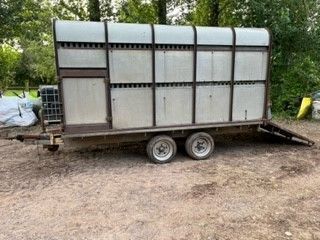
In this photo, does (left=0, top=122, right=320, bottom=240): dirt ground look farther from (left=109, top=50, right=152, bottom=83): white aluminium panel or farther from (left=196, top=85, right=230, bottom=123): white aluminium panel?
(left=109, top=50, right=152, bottom=83): white aluminium panel

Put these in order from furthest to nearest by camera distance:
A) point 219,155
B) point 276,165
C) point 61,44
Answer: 1. point 219,155
2. point 276,165
3. point 61,44

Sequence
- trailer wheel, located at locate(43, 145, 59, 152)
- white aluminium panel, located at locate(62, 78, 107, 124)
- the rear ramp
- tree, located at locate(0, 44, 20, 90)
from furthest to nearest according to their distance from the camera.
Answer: tree, located at locate(0, 44, 20, 90), the rear ramp, trailer wheel, located at locate(43, 145, 59, 152), white aluminium panel, located at locate(62, 78, 107, 124)

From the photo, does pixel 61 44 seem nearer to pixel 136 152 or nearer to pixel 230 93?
pixel 136 152

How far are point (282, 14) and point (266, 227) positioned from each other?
32.5 feet

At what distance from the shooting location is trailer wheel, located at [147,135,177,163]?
698 centimetres

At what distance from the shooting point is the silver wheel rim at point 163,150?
7053 millimetres

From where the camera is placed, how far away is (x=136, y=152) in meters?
7.93

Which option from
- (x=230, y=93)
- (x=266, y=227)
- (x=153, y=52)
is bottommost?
(x=266, y=227)

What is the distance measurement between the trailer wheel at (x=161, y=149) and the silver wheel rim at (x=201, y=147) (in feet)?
1.68

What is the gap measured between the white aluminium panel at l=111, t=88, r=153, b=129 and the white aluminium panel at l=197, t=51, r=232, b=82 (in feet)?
3.93

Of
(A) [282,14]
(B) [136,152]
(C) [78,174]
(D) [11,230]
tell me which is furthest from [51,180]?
(A) [282,14]

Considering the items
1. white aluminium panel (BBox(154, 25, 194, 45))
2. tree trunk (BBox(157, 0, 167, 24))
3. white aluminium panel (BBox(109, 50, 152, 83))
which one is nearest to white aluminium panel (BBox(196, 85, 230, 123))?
white aluminium panel (BBox(154, 25, 194, 45))

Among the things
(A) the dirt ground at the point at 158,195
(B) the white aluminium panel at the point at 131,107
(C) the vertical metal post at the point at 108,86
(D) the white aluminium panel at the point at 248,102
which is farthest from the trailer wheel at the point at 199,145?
(C) the vertical metal post at the point at 108,86

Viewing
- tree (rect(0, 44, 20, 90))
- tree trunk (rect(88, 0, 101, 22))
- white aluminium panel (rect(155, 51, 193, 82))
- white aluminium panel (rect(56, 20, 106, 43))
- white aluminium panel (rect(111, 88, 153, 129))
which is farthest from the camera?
tree (rect(0, 44, 20, 90))
